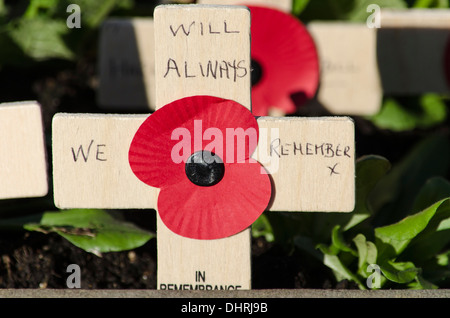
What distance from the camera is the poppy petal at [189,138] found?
0.73 metres

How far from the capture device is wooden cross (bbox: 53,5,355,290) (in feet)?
2.36

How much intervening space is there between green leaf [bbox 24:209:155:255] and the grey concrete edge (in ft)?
0.28

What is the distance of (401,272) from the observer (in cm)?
78

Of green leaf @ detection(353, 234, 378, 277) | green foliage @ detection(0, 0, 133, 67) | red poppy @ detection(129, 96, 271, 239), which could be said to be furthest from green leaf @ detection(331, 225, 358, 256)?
green foliage @ detection(0, 0, 133, 67)

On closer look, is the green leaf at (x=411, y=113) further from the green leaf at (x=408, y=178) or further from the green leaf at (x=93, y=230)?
the green leaf at (x=93, y=230)

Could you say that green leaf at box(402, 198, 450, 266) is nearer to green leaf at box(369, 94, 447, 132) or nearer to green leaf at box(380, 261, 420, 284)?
green leaf at box(380, 261, 420, 284)

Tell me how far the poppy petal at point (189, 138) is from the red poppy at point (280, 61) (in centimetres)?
25

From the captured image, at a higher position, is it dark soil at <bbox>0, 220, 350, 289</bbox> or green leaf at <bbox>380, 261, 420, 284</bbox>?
green leaf at <bbox>380, 261, 420, 284</bbox>

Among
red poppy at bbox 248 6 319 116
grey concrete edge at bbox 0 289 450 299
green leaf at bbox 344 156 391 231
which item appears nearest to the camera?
grey concrete edge at bbox 0 289 450 299

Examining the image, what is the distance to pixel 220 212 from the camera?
0.74 meters
